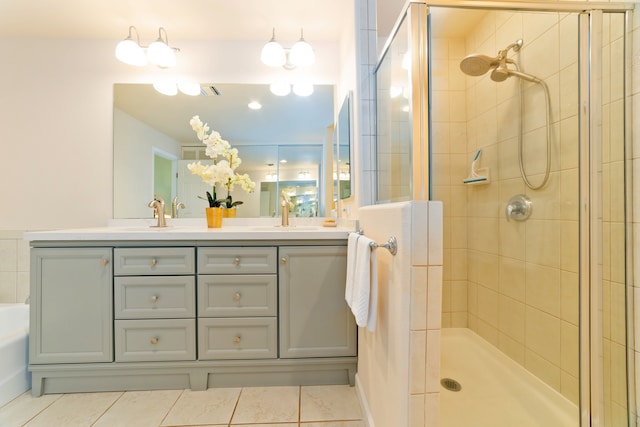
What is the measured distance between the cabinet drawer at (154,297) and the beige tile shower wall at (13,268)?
1.13m

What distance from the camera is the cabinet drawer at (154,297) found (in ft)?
4.56

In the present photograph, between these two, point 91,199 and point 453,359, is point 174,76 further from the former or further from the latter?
point 453,359

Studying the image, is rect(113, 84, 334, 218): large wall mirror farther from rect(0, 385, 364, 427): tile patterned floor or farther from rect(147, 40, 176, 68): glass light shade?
rect(0, 385, 364, 427): tile patterned floor

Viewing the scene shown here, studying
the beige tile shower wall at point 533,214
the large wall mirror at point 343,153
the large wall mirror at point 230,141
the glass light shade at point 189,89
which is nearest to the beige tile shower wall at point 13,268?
the large wall mirror at point 230,141

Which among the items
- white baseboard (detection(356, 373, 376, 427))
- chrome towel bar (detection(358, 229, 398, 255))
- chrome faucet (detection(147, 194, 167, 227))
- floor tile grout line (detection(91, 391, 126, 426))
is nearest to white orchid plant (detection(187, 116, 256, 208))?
chrome faucet (detection(147, 194, 167, 227))

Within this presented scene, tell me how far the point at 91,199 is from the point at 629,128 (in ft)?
9.72

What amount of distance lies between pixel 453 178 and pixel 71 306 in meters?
2.16

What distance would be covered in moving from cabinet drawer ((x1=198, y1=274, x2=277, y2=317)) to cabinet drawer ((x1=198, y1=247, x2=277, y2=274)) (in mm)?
31

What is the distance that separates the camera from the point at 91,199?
6.43 ft

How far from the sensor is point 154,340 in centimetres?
139

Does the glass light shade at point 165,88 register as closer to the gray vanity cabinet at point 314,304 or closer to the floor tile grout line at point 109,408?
the gray vanity cabinet at point 314,304

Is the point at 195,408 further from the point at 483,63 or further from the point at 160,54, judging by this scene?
the point at 483,63

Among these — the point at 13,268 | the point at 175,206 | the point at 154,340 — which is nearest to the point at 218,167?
the point at 175,206

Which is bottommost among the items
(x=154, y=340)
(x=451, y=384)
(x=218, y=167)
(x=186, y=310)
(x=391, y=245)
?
(x=451, y=384)
